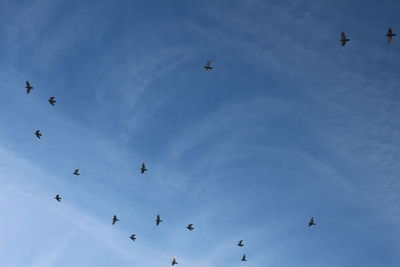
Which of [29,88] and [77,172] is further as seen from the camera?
[77,172]

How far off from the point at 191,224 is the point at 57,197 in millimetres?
28435

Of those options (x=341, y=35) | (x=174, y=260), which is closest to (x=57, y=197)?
(x=174, y=260)

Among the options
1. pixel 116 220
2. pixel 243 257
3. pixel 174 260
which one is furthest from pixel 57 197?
pixel 243 257

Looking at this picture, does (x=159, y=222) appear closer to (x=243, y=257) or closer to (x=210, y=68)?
(x=243, y=257)

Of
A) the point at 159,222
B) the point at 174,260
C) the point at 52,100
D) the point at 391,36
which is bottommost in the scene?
the point at 174,260

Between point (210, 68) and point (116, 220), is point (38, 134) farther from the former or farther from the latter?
point (210, 68)

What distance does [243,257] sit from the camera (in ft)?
284

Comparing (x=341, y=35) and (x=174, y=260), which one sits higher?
(x=341, y=35)

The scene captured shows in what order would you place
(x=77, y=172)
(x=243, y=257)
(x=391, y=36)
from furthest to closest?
(x=243, y=257), (x=77, y=172), (x=391, y=36)

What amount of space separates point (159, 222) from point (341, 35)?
4938 cm

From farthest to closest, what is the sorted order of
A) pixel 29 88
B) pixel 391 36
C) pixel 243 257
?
pixel 243 257
pixel 29 88
pixel 391 36

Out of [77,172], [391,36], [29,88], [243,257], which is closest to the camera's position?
[391,36]

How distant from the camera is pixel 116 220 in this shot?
3231 inches

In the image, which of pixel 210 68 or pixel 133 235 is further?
pixel 133 235
